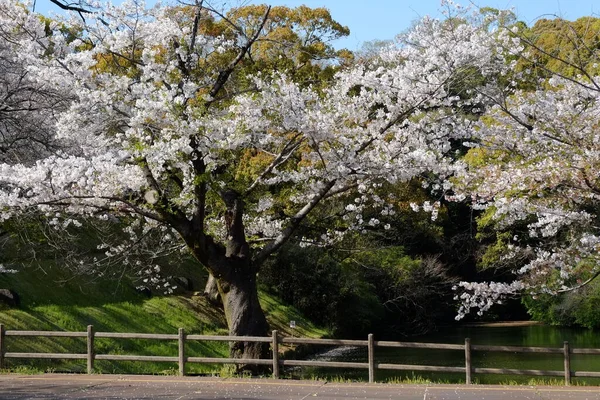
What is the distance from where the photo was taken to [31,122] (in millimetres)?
17328

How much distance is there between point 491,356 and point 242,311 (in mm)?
16581

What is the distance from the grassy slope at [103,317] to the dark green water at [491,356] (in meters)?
4.36

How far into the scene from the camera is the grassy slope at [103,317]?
19984mm

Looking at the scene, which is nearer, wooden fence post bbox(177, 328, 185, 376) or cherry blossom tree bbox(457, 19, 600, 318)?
cherry blossom tree bbox(457, 19, 600, 318)

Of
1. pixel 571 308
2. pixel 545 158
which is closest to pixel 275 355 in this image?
pixel 545 158

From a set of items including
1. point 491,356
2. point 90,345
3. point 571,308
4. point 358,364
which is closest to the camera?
point 358,364

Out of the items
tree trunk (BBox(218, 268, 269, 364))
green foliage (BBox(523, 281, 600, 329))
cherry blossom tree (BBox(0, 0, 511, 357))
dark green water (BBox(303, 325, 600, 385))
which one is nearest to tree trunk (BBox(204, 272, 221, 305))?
dark green water (BBox(303, 325, 600, 385))

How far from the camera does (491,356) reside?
29.5m

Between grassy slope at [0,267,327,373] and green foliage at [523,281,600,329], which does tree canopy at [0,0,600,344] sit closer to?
grassy slope at [0,267,327,373]

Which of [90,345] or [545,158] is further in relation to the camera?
[90,345]

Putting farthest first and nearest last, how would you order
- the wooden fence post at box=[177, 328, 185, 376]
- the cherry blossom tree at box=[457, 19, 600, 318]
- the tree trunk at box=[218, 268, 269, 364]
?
the tree trunk at box=[218, 268, 269, 364] < the wooden fence post at box=[177, 328, 185, 376] < the cherry blossom tree at box=[457, 19, 600, 318]

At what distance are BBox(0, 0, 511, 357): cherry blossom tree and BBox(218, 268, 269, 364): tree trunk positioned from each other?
26 mm

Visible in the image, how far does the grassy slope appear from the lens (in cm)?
1998

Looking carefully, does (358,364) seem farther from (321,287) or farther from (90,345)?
(321,287)
